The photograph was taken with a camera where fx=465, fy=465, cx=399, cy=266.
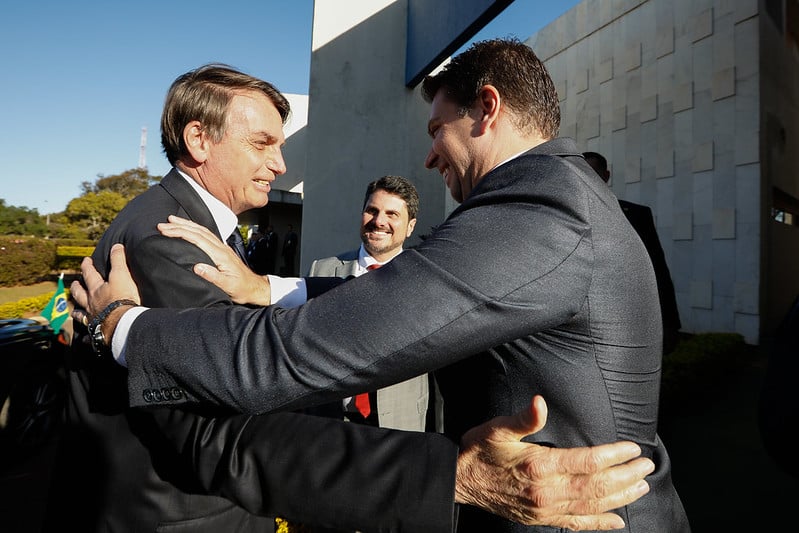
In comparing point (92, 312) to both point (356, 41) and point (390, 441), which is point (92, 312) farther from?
point (356, 41)

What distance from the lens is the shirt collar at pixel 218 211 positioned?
66.0 inches

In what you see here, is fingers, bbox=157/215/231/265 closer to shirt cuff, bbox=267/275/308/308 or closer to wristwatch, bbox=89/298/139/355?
wristwatch, bbox=89/298/139/355

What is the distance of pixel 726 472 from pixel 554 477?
13.7 ft

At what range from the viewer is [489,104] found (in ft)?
4.56

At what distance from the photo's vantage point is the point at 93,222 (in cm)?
3991

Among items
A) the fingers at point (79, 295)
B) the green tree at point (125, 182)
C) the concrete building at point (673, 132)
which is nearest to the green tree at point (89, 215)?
the green tree at point (125, 182)

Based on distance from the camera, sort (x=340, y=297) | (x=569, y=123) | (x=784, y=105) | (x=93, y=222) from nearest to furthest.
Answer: (x=340, y=297) → (x=784, y=105) → (x=569, y=123) → (x=93, y=222)

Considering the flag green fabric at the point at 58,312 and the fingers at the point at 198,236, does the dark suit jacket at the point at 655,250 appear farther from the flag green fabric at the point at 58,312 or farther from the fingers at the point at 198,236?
the flag green fabric at the point at 58,312

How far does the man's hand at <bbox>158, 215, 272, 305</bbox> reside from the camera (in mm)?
1289

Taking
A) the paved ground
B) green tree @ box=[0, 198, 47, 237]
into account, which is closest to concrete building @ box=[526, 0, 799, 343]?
the paved ground

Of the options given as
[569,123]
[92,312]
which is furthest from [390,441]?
[569,123]

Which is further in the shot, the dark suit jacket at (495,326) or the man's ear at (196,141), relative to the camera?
the man's ear at (196,141)

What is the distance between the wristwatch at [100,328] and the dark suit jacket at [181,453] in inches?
3.1

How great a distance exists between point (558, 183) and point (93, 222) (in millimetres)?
47266
